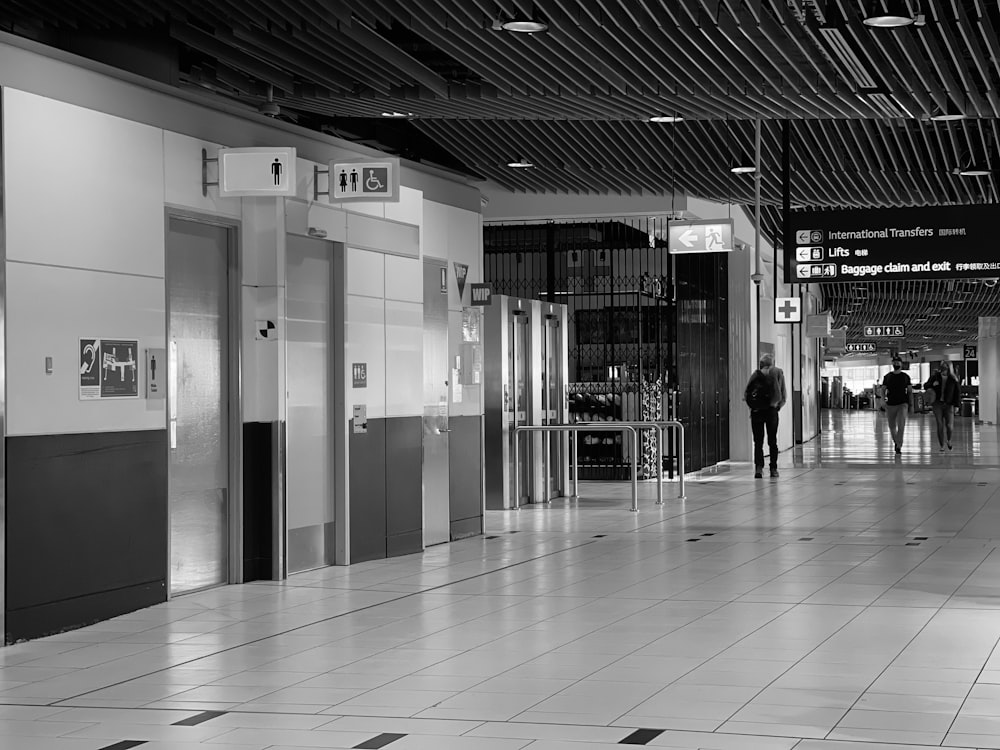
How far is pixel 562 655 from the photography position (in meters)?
5.84

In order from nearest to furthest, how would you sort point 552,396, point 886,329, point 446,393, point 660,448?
point 446,393 < point 660,448 < point 552,396 < point 886,329

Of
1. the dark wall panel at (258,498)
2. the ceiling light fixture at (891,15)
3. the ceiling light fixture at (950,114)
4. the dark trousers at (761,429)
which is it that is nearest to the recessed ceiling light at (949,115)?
the ceiling light fixture at (950,114)

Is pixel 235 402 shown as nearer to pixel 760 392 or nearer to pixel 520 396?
pixel 520 396

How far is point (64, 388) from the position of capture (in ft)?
21.6

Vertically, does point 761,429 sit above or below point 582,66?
below

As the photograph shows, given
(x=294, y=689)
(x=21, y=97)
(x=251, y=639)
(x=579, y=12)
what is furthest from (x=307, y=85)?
(x=294, y=689)

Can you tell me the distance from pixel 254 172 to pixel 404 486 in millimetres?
2684

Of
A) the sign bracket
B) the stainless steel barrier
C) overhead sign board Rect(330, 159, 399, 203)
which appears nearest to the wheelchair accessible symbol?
overhead sign board Rect(330, 159, 399, 203)

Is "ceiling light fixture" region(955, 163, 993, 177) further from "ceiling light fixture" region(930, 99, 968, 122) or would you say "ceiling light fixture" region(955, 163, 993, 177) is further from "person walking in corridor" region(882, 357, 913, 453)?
"person walking in corridor" region(882, 357, 913, 453)

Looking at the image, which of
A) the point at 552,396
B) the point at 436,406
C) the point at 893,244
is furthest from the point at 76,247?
the point at 893,244

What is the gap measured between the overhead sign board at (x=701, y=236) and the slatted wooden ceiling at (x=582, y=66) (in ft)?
2.65

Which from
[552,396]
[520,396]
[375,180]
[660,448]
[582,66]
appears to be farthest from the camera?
[552,396]

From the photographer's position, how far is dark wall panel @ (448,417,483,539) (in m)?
10.7

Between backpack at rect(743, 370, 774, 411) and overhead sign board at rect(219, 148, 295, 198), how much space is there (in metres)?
10.0
